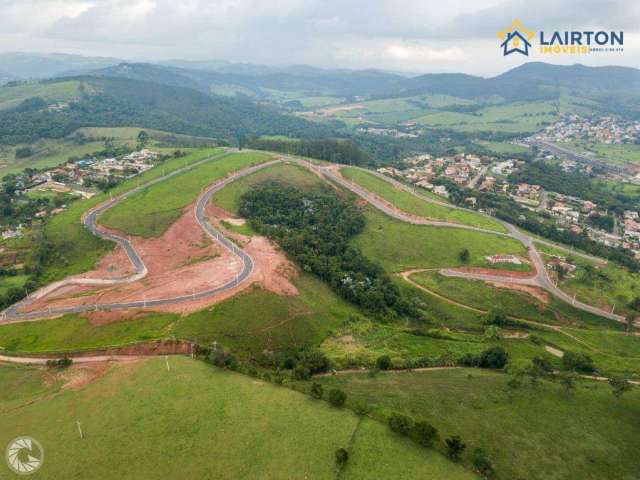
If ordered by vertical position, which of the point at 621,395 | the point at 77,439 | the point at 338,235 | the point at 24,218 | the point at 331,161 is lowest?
the point at 621,395

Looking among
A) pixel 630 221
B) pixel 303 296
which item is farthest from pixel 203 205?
pixel 630 221

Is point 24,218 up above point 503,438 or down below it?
above

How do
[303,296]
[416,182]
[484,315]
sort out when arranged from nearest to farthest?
[303,296], [484,315], [416,182]

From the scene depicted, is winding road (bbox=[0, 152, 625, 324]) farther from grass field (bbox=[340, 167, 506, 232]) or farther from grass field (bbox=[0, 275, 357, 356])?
grass field (bbox=[0, 275, 357, 356])

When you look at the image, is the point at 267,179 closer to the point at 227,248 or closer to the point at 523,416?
the point at 227,248

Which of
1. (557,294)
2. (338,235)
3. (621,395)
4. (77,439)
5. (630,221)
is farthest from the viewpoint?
(630,221)

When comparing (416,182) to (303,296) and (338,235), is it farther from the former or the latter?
(303,296)

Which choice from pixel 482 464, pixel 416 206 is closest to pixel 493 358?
pixel 482 464
